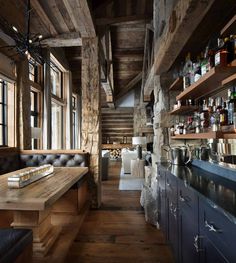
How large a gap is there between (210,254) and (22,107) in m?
3.75

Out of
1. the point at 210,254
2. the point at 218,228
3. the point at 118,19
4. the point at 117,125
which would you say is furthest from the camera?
the point at 117,125

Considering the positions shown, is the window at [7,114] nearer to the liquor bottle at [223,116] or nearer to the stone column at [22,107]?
the stone column at [22,107]

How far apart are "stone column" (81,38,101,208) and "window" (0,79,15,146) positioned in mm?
1222

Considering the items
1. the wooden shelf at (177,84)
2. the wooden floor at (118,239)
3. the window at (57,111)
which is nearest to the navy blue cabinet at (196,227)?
the wooden floor at (118,239)

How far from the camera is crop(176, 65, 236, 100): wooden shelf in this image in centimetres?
171

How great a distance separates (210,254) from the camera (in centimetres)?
121

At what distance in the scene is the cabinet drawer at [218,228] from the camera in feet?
3.22

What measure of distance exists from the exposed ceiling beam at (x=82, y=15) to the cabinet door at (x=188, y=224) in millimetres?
2659

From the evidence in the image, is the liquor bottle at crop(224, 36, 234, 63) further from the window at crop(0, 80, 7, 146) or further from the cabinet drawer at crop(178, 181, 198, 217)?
the window at crop(0, 80, 7, 146)

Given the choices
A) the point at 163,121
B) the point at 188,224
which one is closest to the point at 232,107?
→ the point at 188,224

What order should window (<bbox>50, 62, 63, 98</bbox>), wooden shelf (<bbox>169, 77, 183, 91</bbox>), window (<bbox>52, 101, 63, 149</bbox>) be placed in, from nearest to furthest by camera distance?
wooden shelf (<bbox>169, 77, 183, 91</bbox>)
window (<bbox>50, 62, 63, 98</bbox>)
window (<bbox>52, 101, 63, 149</bbox>)

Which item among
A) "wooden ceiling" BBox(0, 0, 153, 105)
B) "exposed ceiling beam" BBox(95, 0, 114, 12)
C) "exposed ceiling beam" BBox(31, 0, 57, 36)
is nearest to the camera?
"wooden ceiling" BBox(0, 0, 153, 105)

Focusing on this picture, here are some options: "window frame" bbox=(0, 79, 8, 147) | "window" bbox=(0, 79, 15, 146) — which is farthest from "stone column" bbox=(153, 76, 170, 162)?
"window frame" bbox=(0, 79, 8, 147)

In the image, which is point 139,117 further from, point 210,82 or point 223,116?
point 223,116
